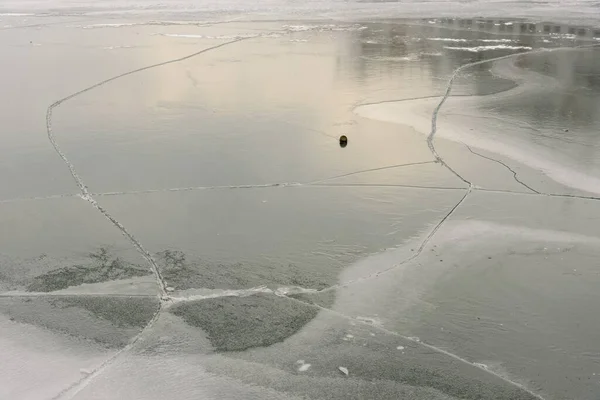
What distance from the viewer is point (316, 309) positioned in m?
3.68

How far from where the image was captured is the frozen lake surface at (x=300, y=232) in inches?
126

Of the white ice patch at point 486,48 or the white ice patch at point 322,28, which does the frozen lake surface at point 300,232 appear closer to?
the white ice patch at point 486,48

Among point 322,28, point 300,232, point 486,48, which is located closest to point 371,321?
point 300,232

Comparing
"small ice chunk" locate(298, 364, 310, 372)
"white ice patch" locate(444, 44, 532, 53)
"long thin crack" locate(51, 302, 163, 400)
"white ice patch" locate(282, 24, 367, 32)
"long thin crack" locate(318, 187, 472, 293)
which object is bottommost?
"small ice chunk" locate(298, 364, 310, 372)

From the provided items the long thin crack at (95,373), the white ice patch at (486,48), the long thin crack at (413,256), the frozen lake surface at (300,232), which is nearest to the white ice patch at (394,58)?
the frozen lake surface at (300,232)

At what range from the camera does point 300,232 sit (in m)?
4.58

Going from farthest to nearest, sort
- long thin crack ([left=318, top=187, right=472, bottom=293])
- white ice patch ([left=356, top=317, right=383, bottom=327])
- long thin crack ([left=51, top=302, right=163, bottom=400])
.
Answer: long thin crack ([left=318, top=187, right=472, bottom=293]) < white ice patch ([left=356, top=317, right=383, bottom=327]) < long thin crack ([left=51, top=302, right=163, bottom=400])

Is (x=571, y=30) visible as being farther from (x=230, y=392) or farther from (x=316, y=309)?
(x=230, y=392)

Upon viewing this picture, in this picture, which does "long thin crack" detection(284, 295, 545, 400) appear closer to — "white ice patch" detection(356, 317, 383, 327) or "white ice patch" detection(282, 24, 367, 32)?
"white ice patch" detection(356, 317, 383, 327)

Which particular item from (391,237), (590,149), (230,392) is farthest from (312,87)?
(230,392)

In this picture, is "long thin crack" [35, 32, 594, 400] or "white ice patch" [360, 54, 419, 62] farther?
"white ice patch" [360, 54, 419, 62]

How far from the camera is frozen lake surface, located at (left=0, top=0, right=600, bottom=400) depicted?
3.21 m

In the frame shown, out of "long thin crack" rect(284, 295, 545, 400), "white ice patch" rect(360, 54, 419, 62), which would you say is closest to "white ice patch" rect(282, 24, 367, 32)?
"white ice patch" rect(360, 54, 419, 62)

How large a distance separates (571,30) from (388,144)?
873 cm
